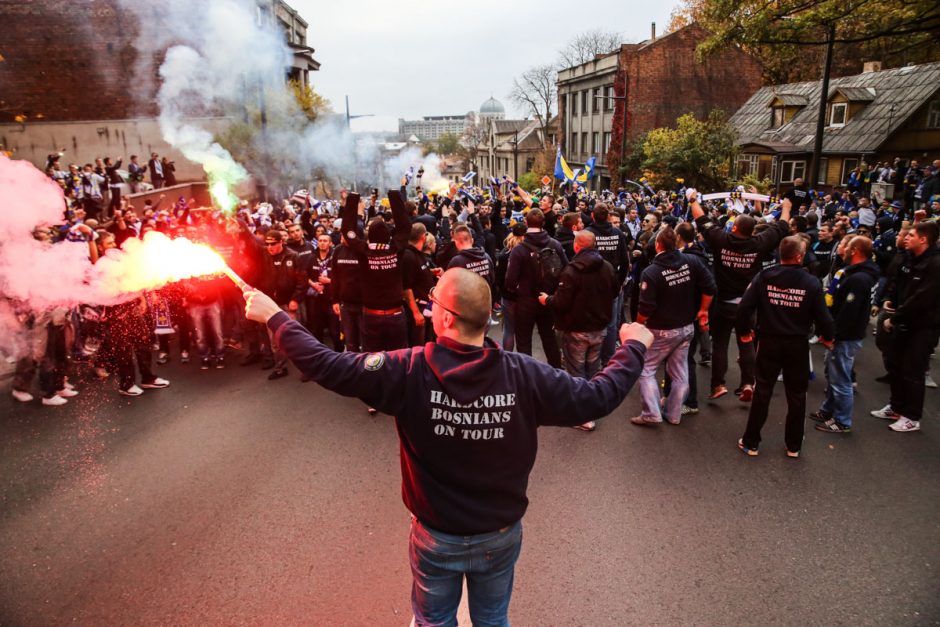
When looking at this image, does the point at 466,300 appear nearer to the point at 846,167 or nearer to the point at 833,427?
the point at 833,427

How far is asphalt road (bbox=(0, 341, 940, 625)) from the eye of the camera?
12.3 feet

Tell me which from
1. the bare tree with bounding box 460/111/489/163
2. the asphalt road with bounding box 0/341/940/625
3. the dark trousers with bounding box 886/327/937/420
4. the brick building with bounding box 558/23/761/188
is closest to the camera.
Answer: the asphalt road with bounding box 0/341/940/625

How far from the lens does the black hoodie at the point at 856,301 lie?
19.2ft

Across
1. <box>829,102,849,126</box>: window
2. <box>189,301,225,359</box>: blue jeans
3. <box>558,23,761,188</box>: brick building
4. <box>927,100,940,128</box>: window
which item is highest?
<box>558,23,761,188</box>: brick building

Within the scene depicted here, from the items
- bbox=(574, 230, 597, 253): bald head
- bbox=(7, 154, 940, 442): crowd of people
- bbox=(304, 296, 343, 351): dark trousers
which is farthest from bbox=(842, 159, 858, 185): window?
bbox=(304, 296, 343, 351): dark trousers

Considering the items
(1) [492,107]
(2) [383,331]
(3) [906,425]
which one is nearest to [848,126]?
(3) [906,425]

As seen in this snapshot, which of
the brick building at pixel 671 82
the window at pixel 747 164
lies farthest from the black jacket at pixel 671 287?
the brick building at pixel 671 82

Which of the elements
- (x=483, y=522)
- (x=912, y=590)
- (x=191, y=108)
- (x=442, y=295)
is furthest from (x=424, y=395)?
(x=191, y=108)

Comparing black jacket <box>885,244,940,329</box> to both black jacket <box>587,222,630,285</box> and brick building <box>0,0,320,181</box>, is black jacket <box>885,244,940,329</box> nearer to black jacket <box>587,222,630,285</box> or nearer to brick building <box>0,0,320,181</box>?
black jacket <box>587,222,630,285</box>

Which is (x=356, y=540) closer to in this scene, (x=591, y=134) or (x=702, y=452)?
(x=702, y=452)

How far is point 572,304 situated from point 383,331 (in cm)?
217

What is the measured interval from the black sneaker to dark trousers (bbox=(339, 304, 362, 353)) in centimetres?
517

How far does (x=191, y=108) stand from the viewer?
2566 centimetres

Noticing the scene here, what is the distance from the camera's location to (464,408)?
8.10 feet
